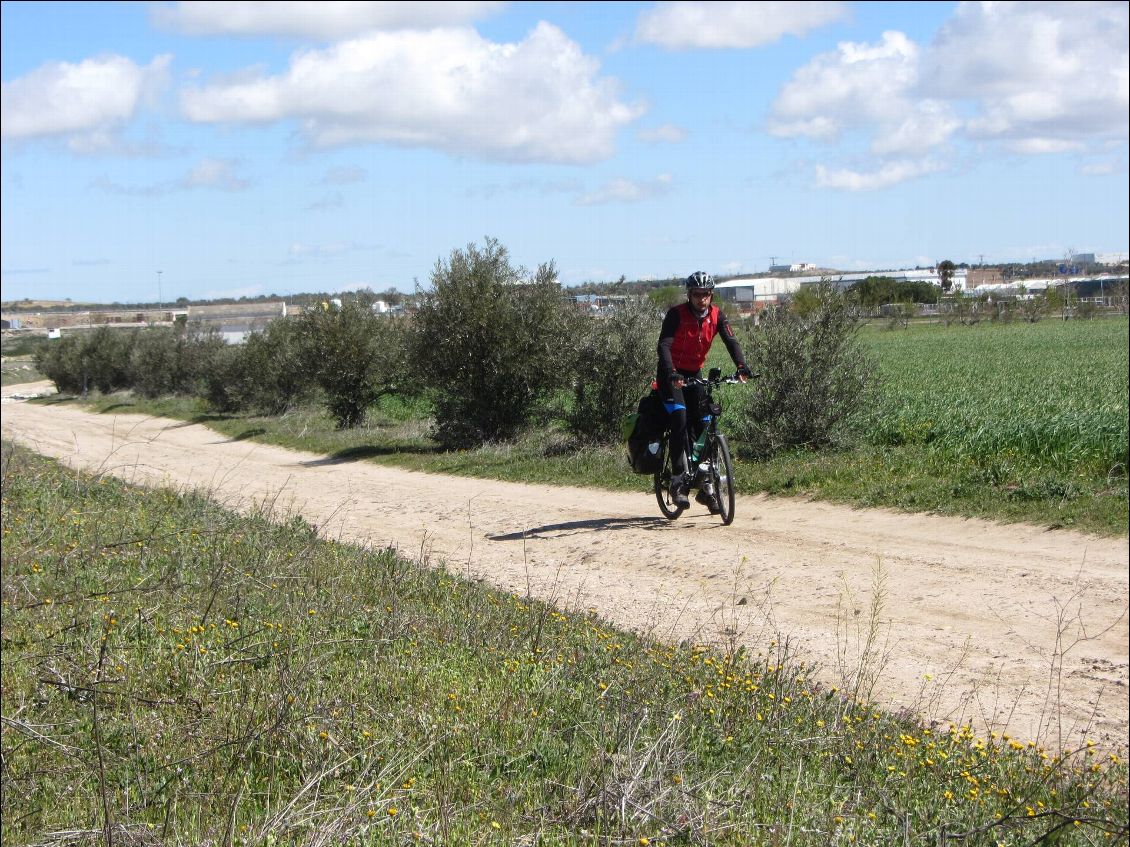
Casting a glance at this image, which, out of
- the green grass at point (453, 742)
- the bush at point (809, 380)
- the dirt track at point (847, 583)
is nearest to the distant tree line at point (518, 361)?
the bush at point (809, 380)

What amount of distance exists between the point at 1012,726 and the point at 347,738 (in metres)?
3.21

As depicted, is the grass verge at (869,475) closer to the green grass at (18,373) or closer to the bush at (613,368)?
the bush at (613,368)

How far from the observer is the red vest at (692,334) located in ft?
33.3

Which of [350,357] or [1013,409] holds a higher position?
[350,357]

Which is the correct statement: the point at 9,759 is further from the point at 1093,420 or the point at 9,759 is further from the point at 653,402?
the point at 1093,420

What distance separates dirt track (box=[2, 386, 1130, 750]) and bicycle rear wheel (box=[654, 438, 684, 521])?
0.41 ft

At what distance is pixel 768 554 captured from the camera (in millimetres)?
9195

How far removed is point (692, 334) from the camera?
10148 millimetres

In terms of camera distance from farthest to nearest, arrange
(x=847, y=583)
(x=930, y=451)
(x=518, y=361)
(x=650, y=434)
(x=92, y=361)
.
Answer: (x=92, y=361)
(x=518, y=361)
(x=930, y=451)
(x=650, y=434)
(x=847, y=583)

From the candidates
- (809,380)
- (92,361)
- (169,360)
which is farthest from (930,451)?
(92,361)

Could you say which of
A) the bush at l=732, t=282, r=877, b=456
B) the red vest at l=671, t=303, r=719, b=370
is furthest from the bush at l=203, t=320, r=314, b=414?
the red vest at l=671, t=303, r=719, b=370

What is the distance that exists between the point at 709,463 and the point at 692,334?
1.17m

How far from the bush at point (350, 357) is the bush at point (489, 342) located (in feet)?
18.5

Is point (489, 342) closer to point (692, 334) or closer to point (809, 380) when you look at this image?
point (809, 380)
